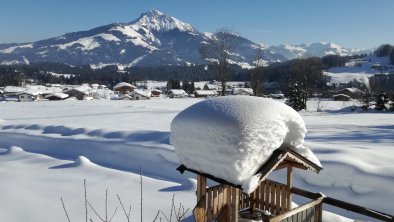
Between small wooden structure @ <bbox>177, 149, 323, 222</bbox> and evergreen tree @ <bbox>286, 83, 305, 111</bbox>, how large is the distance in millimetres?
36606

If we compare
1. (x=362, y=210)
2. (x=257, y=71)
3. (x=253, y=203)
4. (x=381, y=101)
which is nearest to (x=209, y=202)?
(x=253, y=203)

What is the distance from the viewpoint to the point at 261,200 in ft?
27.9

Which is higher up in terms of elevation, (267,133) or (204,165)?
(267,133)

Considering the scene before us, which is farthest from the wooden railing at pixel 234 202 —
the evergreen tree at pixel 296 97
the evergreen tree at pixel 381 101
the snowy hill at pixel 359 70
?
the snowy hill at pixel 359 70

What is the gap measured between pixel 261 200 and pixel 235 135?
349cm

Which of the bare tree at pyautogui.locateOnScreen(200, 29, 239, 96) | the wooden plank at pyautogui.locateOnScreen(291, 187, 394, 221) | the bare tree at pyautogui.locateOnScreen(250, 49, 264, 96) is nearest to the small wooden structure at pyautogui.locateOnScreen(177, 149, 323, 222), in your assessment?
the wooden plank at pyautogui.locateOnScreen(291, 187, 394, 221)

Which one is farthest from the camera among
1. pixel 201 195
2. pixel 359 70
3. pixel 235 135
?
pixel 359 70

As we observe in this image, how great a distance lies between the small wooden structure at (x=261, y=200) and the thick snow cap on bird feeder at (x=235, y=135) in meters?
0.15

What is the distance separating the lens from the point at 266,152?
592 centimetres

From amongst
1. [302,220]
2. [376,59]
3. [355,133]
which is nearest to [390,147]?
Answer: [355,133]

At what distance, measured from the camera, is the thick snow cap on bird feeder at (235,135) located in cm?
565

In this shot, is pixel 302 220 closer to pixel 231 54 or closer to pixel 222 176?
pixel 222 176

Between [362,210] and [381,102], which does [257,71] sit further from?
[362,210]

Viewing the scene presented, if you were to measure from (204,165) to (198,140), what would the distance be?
0.47 metres
